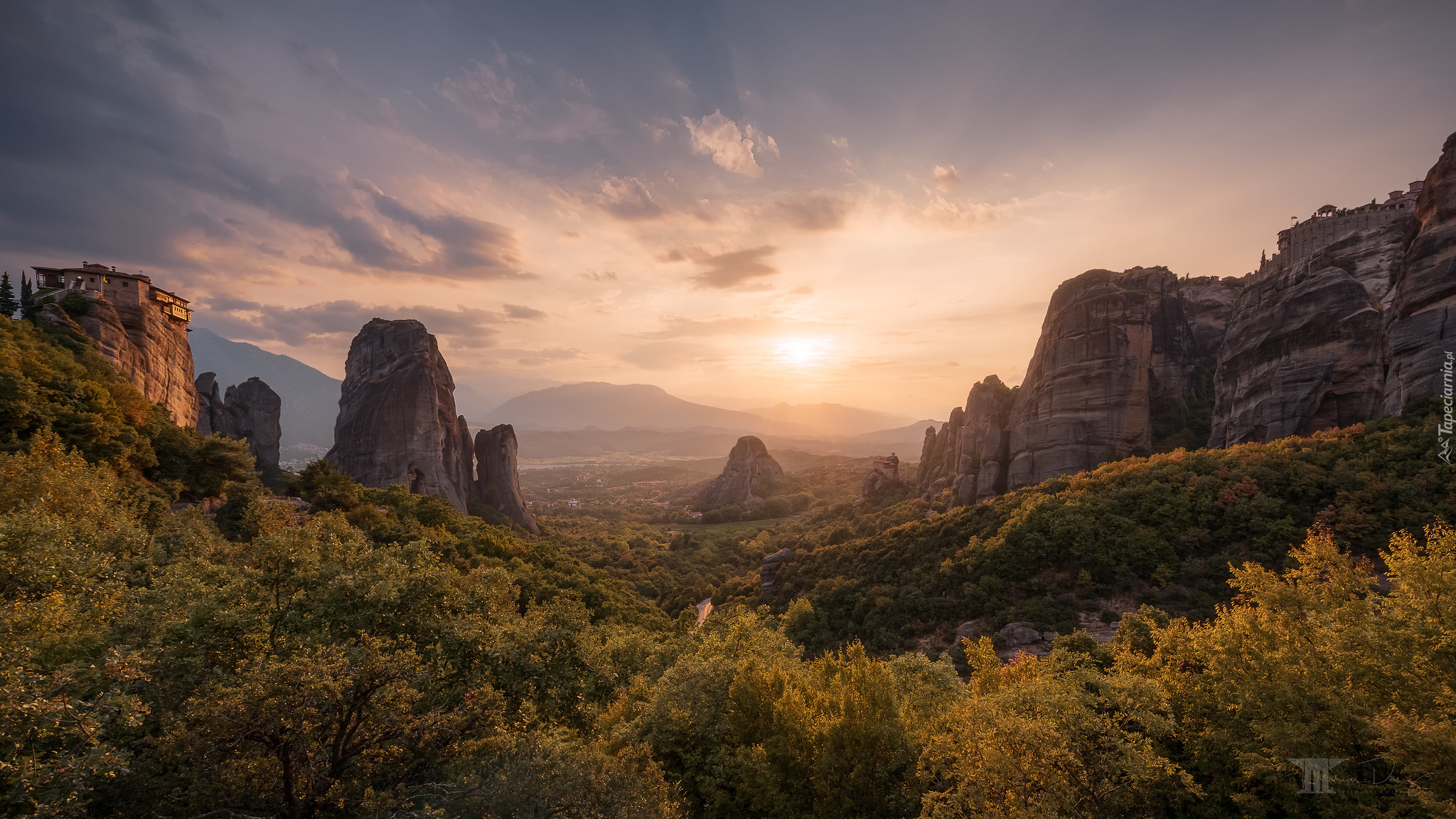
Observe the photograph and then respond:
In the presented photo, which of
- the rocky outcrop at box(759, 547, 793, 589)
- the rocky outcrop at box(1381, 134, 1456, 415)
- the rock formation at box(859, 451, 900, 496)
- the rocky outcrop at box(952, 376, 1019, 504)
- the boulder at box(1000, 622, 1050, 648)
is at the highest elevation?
the rocky outcrop at box(1381, 134, 1456, 415)

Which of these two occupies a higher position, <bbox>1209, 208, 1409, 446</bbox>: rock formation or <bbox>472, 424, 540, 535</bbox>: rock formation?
<bbox>1209, 208, 1409, 446</bbox>: rock formation

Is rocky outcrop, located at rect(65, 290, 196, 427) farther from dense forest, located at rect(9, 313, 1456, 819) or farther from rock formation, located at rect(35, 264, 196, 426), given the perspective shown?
dense forest, located at rect(9, 313, 1456, 819)

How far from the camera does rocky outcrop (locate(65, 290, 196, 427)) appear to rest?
3747cm

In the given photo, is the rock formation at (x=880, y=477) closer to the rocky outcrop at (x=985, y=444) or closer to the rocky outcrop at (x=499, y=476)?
the rocky outcrop at (x=985, y=444)

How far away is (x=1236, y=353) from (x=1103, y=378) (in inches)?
414

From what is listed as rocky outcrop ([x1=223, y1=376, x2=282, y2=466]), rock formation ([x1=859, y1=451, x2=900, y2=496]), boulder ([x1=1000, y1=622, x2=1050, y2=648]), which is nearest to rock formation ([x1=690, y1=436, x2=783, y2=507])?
rock formation ([x1=859, y1=451, x2=900, y2=496])

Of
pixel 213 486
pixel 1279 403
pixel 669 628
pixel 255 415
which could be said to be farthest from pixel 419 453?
pixel 1279 403

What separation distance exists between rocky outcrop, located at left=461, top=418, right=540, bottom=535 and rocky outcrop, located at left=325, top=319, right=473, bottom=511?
693cm

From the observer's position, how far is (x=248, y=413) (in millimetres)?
73438

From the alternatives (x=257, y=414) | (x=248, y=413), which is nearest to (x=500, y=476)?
(x=257, y=414)

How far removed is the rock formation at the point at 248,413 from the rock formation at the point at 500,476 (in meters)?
28.2

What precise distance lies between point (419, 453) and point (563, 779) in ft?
238

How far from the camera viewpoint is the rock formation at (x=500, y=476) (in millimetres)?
84812

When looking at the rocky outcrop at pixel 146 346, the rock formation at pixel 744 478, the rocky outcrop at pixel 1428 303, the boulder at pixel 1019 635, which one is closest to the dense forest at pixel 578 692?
the boulder at pixel 1019 635
